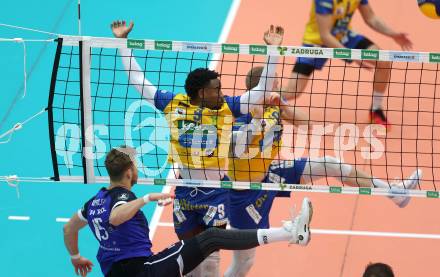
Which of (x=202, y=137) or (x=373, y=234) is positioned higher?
(x=202, y=137)

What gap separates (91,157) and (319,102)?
5458 millimetres

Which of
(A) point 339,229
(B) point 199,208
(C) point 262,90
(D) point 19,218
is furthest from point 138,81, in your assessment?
(A) point 339,229

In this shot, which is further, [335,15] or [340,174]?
[335,15]

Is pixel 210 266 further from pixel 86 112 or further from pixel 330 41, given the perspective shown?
pixel 330 41

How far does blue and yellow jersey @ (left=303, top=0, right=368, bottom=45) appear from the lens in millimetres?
11875

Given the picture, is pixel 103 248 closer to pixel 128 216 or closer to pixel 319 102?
pixel 128 216

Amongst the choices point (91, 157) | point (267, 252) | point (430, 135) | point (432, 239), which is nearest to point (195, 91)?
point (91, 157)

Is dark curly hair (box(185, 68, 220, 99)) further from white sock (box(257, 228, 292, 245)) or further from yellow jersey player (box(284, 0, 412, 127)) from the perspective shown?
yellow jersey player (box(284, 0, 412, 127))

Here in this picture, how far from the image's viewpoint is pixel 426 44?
14203mm

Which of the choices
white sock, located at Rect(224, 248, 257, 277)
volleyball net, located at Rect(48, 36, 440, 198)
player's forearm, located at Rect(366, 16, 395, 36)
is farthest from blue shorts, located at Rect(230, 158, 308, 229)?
player's forearm, located at Rect(366, 16, 395, 36)

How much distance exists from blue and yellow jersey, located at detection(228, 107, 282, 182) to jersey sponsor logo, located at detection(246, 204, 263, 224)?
268 millimetres

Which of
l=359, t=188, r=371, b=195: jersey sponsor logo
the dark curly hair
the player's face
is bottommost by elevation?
l=359, t=188, r=371, b=195: jersey sponsor logo

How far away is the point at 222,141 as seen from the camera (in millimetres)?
8398

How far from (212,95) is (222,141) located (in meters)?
0.52
